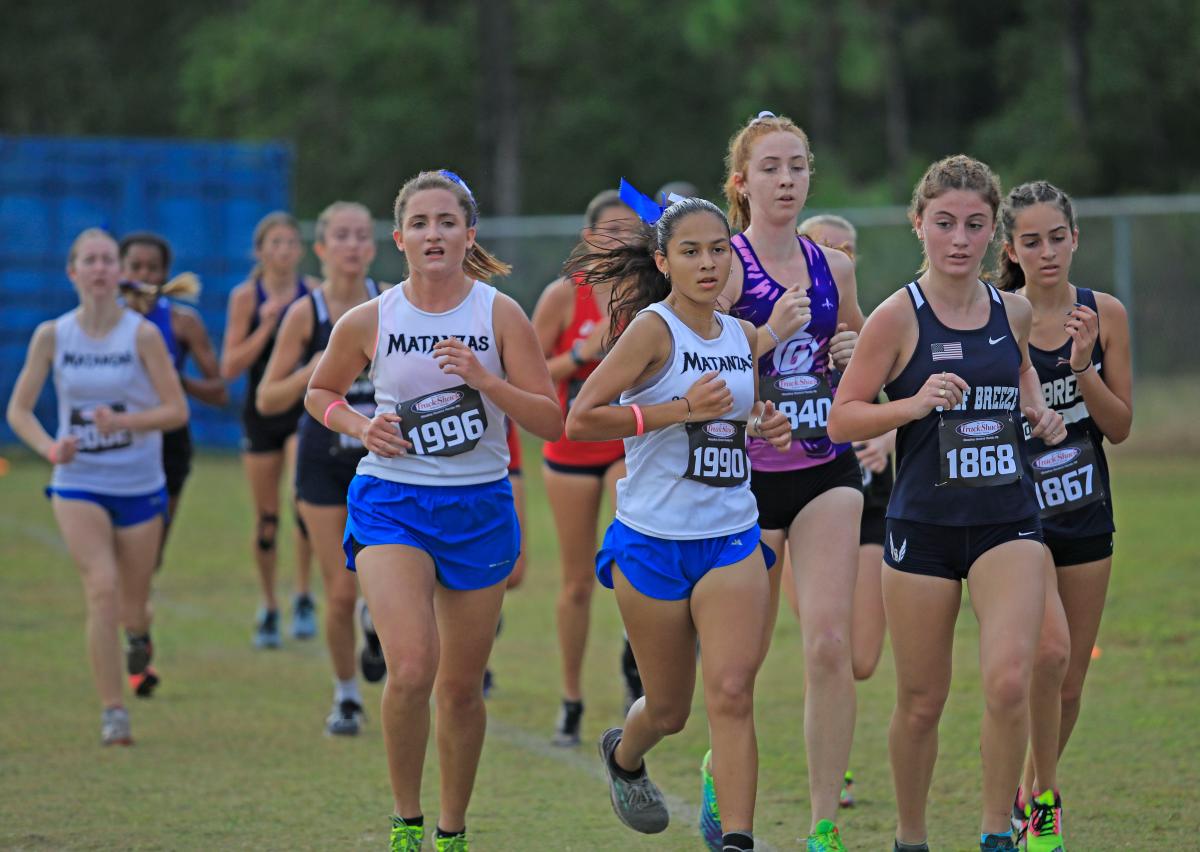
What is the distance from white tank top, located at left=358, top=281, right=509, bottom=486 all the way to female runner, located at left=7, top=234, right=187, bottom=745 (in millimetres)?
2710

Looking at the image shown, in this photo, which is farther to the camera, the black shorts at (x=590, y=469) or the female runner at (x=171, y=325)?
the female runner at (x=171, y=325)

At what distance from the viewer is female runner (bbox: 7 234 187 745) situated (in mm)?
7848

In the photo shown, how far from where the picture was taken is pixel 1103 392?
5.72m

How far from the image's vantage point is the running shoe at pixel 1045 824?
18.2 ft

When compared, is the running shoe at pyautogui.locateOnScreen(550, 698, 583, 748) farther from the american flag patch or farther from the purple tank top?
the american flag patch

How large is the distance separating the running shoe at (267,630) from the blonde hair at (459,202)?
4.96 meters

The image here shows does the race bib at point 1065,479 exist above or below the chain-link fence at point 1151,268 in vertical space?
below

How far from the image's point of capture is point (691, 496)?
5250 millimetres

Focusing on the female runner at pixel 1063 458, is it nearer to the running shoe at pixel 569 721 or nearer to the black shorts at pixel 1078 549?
the black shorts at pixel 1078 549

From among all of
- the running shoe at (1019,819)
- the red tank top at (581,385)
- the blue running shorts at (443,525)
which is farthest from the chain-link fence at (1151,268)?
the blue running shorts at (443,525)

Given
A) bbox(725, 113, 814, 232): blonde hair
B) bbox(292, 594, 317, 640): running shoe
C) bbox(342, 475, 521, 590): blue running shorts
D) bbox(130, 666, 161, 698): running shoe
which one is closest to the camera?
bbox(342, 475, 521, 590): blue running shorts

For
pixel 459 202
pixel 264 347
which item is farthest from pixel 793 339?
pixel 264 347

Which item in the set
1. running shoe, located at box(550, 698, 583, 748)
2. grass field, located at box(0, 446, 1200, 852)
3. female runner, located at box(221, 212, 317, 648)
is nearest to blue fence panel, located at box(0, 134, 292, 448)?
grass field, located at box(0, 446, 1200, 852)

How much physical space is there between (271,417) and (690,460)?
225 inches
